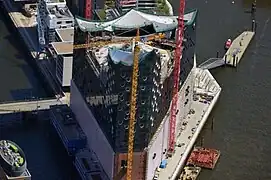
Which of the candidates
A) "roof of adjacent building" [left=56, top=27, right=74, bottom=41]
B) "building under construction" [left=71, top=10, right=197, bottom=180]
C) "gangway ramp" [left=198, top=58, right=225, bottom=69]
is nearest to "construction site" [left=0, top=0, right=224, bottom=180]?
"building under construction" [left=71, top=10, right=197, bottom=180]

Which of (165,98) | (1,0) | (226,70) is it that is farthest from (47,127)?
(1,0)

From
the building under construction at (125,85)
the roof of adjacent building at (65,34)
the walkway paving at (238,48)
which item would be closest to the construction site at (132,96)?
the building under construction at (125,85)

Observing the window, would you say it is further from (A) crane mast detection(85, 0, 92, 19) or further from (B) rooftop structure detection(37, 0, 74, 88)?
(A) crane mast detection(85, 0, 92, 19)

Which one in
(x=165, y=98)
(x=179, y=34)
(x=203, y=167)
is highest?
(x=179, y=34)

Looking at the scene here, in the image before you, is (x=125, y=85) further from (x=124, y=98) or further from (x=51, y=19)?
Answer: (x=51, y=19)

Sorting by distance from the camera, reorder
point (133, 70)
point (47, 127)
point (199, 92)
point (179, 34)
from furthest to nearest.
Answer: point (199, 92) < point (47, 127) < point (179, 34) < point (133, 70)

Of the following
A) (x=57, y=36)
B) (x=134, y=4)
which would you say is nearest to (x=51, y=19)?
(x=57, y=36)

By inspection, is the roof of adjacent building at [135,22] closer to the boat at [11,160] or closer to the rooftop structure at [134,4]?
the rooftop structure at [134,4]

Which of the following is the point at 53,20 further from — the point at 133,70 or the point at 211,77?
the point at 133,70
